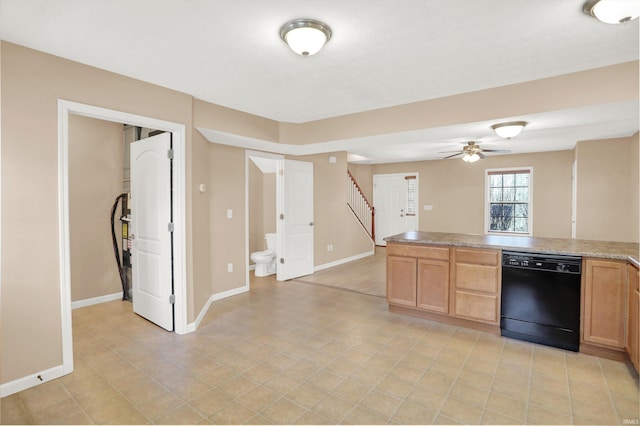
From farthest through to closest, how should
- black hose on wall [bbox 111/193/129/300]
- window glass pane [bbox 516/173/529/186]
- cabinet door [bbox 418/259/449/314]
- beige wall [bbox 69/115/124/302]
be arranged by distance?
window glass pane [bbox 516/173/529/186]
black hose on wall [bbox 111/193/129/300]
beige wall [bbox 69/115/124/302]
cabinet door [bbox 418/259/449/314]

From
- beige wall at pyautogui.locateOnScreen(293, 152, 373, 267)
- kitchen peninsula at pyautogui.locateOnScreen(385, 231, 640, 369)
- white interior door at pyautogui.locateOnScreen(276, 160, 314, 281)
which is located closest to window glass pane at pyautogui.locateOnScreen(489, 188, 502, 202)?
beige wall at pyautogui.locateOnScreen(293, 152, 373, 267)

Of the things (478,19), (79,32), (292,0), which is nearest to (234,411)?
(292,0)

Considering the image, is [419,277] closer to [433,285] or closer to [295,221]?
[433,285]

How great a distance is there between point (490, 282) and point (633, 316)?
1.06 m

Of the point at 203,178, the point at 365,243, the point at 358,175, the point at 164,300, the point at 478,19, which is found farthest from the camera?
the point at 358,175

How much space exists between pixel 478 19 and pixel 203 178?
125 inches

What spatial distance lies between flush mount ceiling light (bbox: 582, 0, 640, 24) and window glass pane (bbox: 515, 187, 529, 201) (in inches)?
230

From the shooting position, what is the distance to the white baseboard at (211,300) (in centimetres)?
345

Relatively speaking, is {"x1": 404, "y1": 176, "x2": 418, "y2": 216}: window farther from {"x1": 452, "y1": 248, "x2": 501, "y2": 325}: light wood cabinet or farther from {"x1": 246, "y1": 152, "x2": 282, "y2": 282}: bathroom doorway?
{"x1": 452, "y1": 248, "x2": 501, "y2": 325}: light wood cabinet

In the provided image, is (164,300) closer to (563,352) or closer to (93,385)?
(93,385)

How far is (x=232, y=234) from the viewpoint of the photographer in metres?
4.72

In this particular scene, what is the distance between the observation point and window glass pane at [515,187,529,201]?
7.02m

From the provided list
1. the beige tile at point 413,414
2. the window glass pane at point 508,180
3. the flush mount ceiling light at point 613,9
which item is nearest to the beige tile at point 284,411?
the beige tile at point 413,414

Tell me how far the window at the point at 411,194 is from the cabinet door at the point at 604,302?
5.75 meters
